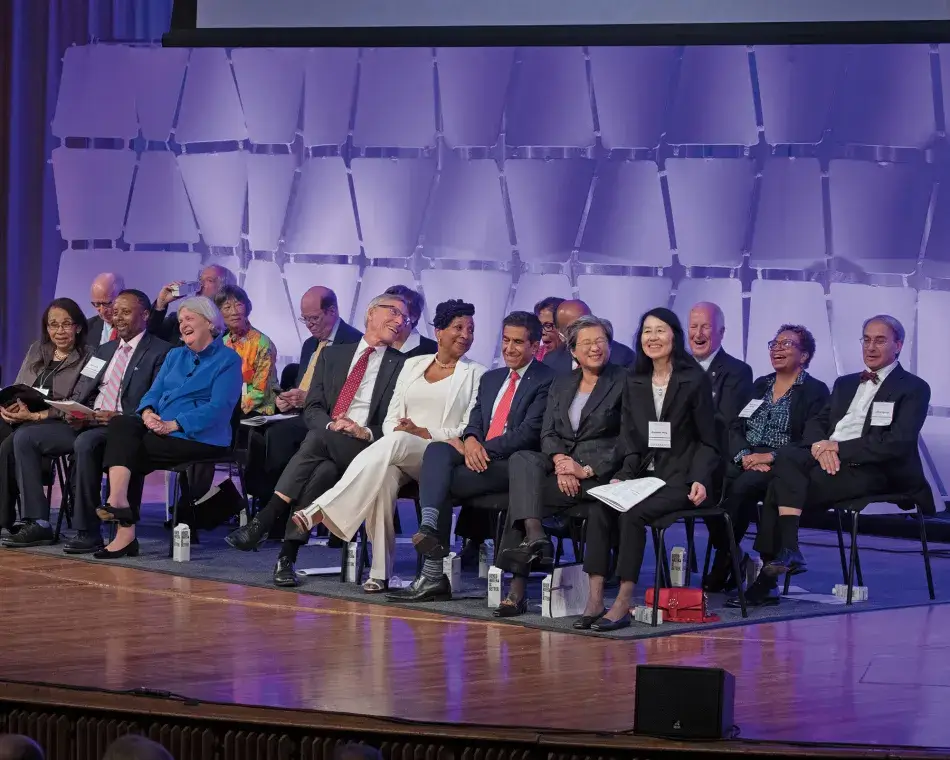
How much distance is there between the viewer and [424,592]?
584 cm

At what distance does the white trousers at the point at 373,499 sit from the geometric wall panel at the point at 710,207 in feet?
9.89

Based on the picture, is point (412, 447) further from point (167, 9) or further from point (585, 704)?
point (167, 9)

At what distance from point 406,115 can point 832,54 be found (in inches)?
97.9

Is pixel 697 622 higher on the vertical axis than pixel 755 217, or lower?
lower

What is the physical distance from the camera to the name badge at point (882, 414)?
6016 millimetres

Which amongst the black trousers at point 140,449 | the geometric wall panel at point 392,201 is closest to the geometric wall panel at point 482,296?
the geometric wall panel at point 392,201

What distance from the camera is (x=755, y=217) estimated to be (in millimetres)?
8438

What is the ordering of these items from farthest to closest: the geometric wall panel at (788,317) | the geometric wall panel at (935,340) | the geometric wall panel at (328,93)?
the geometric wall panel at (328,93) → the geometric wall panel at (788,317) → the geometric wall panel at (935,340)

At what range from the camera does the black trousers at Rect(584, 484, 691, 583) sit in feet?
17.6

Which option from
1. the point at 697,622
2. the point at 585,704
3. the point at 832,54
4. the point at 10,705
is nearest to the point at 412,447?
the point at 697,622

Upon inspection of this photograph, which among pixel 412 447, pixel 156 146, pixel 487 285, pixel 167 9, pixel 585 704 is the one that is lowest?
pixel 585 704

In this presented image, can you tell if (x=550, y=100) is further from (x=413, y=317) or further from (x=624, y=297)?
(x=413, y=317)

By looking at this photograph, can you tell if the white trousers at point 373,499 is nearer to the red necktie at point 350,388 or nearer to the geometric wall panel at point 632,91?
the red necktie at point 350,388

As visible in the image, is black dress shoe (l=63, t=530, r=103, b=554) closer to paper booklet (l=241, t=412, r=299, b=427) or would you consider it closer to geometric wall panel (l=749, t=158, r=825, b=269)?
paper booklet (l=241, t=412, r=299, b=427)
